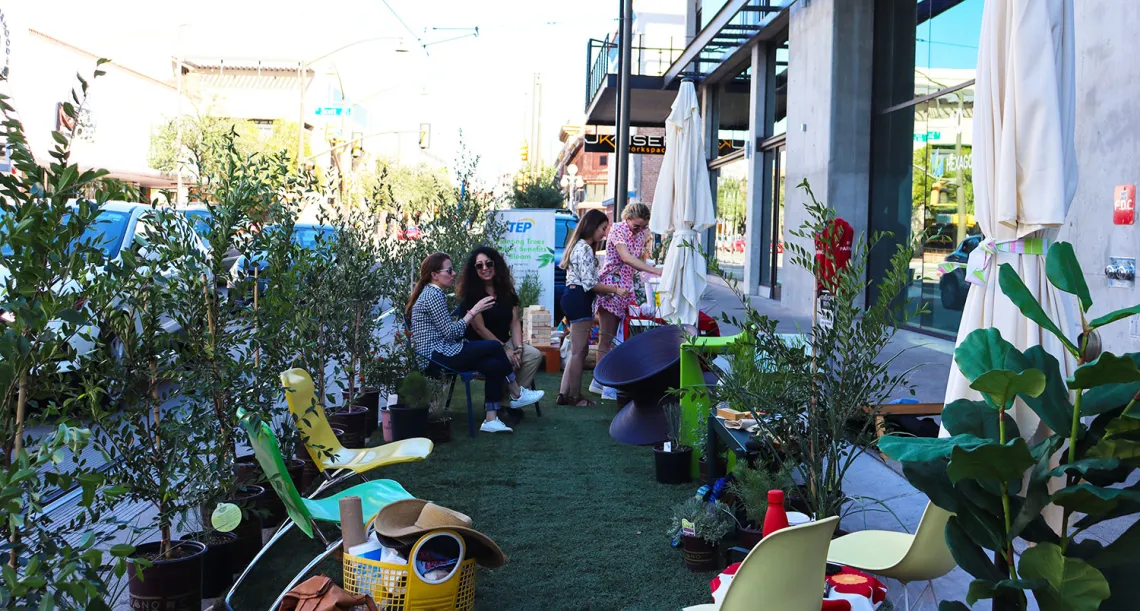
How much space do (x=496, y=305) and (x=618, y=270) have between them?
115 cm

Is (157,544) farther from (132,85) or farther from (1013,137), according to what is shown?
(132,85)

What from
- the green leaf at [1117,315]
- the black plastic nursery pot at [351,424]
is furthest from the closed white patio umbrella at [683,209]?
the green leaf at [1117,315]

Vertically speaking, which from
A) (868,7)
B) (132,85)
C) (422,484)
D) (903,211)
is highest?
(132,85)

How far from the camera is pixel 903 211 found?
1262cm

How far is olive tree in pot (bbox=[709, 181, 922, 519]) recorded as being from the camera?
3941mm

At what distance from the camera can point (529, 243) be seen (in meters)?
13.5

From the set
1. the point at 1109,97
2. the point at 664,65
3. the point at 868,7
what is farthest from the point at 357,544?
the point at 664,65

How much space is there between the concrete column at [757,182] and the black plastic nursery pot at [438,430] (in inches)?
503

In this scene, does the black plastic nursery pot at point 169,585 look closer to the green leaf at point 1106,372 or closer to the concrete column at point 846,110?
the green leaf at point 1106,372

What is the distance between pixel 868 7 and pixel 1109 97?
23.5ft

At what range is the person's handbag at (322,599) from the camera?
3.17 meters

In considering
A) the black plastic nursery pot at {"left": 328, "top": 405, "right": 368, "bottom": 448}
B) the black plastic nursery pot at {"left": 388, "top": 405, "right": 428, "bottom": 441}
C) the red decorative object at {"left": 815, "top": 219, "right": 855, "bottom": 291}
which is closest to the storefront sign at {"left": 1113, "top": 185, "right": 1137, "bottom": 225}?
the red decorative object at {"left": 815, "top": 219, "right": 855, "bottom": 291}

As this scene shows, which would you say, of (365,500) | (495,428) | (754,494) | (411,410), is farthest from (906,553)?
(495,428)

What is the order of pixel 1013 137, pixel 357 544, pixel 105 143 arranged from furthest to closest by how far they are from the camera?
pixel 105 143, pixel 1013 137, pixel 357 544
